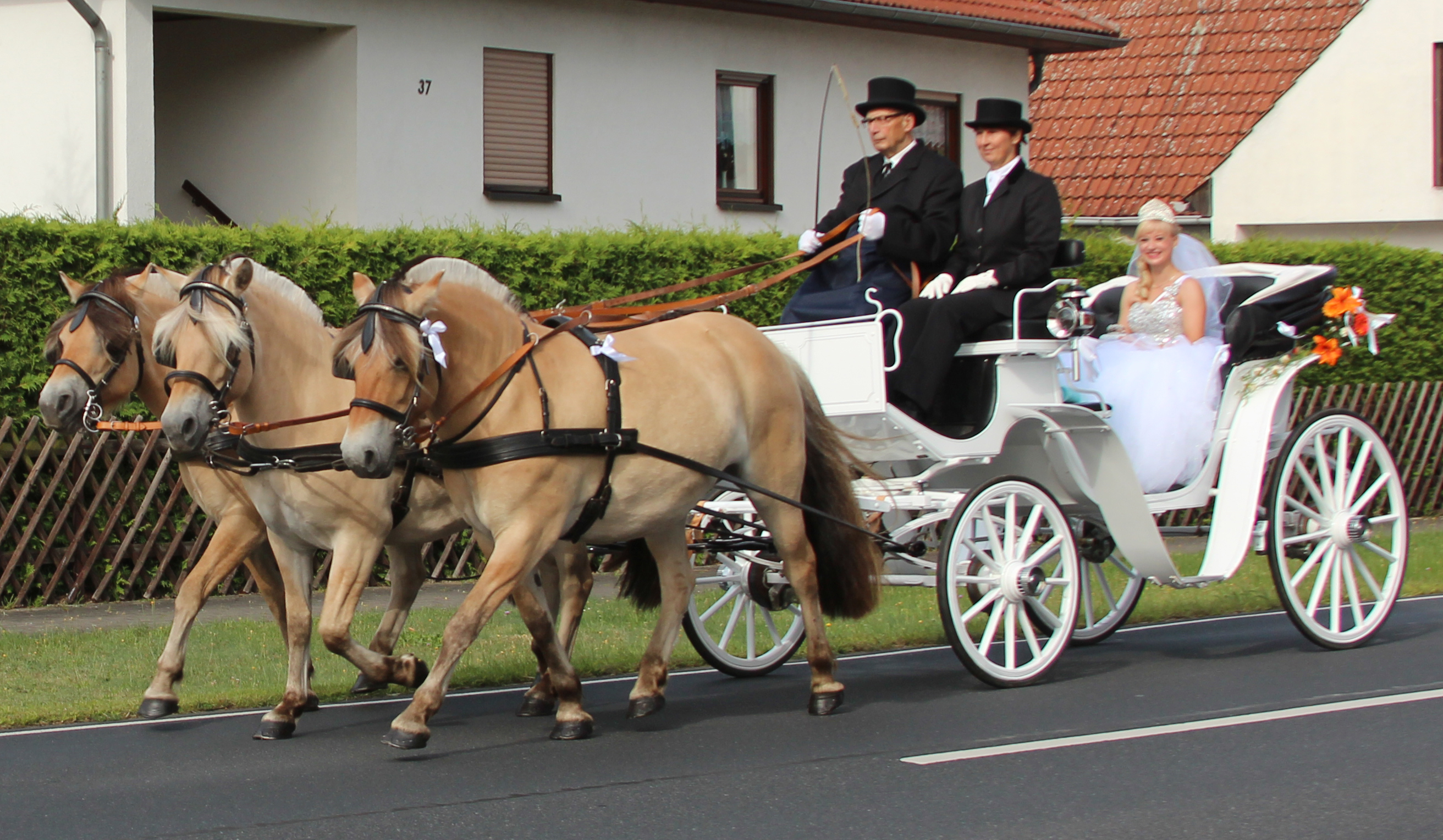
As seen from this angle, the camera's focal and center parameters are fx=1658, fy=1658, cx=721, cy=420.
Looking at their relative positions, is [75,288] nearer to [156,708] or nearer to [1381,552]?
[156,708]

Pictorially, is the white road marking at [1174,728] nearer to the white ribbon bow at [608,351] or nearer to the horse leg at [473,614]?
the horse leg at [473,614]

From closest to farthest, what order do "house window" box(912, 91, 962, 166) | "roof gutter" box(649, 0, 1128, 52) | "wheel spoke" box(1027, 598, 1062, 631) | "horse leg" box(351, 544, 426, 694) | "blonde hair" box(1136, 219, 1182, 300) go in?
1. "horse leg" box(351, 544, 426, 694)
2. "wheel spoke" box(1027, 598, 1062, 631)
3. "blonde hair" box(1136, 219, 1182, 300)
4. "roof gutter" box(649, 0, 1128, 52)
5. "house window" box(912, 91, 962, 166)

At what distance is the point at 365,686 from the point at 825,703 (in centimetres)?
204

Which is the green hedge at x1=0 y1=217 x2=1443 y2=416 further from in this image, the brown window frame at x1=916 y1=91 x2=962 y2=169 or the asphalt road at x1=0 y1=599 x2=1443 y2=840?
the asphalt road at x1=0 y1=599 x2=1443 y2=840

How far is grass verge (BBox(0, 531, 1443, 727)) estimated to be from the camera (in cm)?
759

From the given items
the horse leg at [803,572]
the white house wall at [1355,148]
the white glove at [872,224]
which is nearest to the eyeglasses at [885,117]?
the white glove at [872,224]

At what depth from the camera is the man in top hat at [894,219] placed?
26.3 ft

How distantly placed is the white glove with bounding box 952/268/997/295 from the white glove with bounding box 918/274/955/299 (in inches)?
1.8

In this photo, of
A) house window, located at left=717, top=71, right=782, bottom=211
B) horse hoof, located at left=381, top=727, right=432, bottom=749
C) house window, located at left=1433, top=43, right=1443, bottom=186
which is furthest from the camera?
house window, located at left=1433, top=43, right=1443, bottom=186

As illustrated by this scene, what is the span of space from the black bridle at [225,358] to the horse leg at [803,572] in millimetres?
2199

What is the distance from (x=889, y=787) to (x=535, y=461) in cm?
174

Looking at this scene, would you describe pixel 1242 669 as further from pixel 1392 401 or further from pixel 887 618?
pixel 1392 401

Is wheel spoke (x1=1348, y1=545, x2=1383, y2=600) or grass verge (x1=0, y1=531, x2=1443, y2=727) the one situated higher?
wheel spoke (x1=1348, y1=545, x2=1383, y2=600)

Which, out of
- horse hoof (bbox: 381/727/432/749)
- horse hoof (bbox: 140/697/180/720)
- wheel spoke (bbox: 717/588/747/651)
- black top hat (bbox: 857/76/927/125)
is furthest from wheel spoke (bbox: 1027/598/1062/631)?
horse hoof (bbox: 140/697/180/720)
